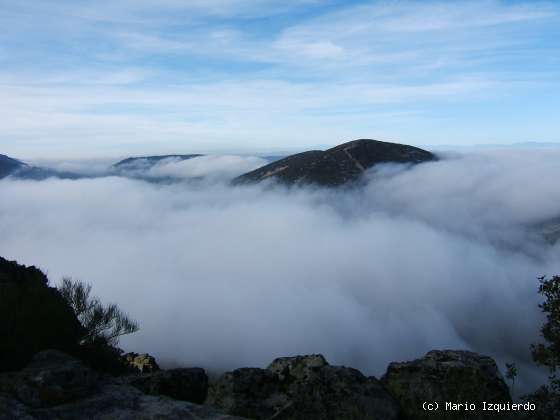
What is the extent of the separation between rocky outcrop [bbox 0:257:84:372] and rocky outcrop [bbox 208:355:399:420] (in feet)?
31.2

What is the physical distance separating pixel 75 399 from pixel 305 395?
10086mm

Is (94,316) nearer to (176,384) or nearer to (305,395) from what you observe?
(176,384)

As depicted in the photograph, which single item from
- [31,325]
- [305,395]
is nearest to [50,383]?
[31,325]

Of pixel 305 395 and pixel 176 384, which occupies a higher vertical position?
pixel 305 395

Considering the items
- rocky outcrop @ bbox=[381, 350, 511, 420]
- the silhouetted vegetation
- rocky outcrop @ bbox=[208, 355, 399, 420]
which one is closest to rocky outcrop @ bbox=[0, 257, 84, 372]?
the silhouetted vegetation

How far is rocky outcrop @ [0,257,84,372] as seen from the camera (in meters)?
21.5

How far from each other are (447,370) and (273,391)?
30.9 feet

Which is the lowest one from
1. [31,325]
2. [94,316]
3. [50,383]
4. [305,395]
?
[305,395]

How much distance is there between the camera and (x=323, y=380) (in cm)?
2183

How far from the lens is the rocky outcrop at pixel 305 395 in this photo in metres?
19.8

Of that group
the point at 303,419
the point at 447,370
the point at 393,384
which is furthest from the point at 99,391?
the point at 447,370

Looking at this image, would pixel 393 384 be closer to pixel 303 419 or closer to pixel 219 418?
pixel 303 419

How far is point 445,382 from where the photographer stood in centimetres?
2184

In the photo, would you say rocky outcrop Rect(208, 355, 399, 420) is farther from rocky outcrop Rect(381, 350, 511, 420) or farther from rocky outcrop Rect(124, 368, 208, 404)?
rocky outcrop Rect(381, 350, 511, 420)
